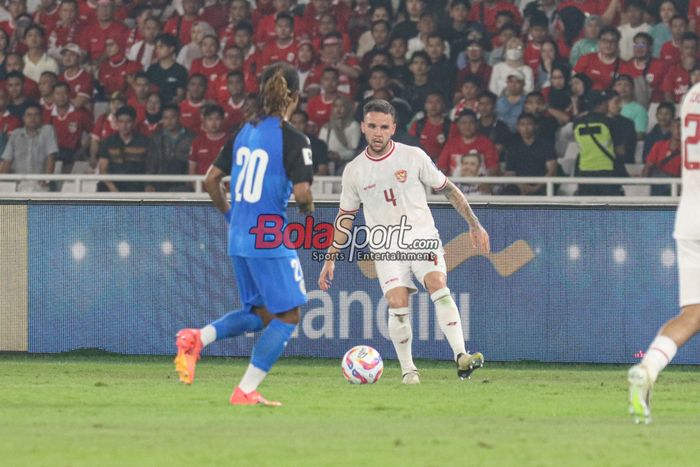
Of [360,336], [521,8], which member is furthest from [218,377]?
[521,8]

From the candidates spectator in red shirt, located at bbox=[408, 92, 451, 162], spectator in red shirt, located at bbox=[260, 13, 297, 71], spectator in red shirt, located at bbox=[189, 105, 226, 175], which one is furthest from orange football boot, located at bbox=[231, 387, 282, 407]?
spectator in red shirt, located at bbox=[260, 13, 297, 71]

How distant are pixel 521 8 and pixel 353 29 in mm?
2233

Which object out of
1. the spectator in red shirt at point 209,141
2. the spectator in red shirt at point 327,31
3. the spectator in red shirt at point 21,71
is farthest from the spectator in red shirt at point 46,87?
the spectator in red shirt at point 327,31

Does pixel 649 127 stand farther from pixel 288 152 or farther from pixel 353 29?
pixel 288 152

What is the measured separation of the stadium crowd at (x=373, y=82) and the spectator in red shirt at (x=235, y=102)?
0.08 feet

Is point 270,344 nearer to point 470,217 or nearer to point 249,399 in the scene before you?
point 249,399

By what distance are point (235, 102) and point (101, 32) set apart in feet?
9.24

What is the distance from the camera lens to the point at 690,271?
9.02m

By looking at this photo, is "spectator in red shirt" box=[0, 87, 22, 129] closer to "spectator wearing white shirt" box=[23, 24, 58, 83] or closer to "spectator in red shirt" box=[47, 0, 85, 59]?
"spectator wearing white shirt" box=[23, 24, 58, 83]

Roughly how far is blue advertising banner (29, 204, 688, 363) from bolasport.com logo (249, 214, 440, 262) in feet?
0.35

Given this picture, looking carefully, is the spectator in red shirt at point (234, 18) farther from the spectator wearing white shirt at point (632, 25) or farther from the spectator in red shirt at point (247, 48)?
the spectator wearing white shirt at point (632, 25)

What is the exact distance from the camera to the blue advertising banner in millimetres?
15016

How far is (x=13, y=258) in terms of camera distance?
15492 millimetres

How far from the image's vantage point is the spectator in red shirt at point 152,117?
747 inches
